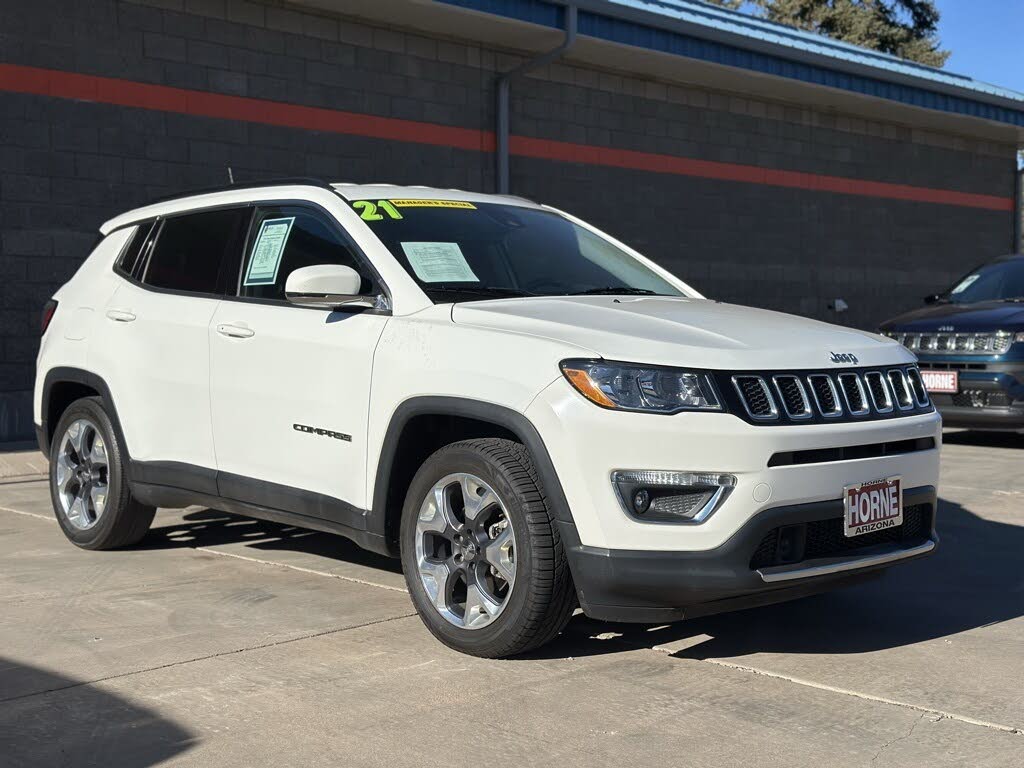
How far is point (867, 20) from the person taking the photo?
129 feet

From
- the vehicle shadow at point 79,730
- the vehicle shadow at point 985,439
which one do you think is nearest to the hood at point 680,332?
the vehicle shadow at point 79,730

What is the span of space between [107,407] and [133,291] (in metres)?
0.60

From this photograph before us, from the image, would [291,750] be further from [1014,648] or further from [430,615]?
[1014,648]

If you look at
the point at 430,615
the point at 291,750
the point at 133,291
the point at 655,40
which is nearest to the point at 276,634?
the point at 430,615

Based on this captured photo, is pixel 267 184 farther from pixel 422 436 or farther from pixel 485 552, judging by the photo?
pixel 485 552

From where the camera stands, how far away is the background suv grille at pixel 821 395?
13.7ft

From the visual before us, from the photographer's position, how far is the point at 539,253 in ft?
18.2

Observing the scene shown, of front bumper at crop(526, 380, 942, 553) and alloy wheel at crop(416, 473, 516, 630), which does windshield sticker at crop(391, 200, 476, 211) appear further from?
front bumper at crop(526, 380, 942, 553)

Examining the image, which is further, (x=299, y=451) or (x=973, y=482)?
(x=973, y=482)

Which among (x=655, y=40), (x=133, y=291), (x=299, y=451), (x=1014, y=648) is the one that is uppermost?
(x=655, y=40)

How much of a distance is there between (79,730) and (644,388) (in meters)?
2.06

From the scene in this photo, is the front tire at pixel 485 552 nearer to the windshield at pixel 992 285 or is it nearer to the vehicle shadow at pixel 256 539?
the vehicle shadow at pixel 256 539

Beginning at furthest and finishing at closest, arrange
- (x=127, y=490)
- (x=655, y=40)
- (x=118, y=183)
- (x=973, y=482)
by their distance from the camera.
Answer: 1. (x=655, y=40)
2. (x=118, y=183)
3. (x=973, y=482)
4. (x=127, y=490)

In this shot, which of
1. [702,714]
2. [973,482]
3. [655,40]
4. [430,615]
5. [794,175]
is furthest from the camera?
[794,175]
